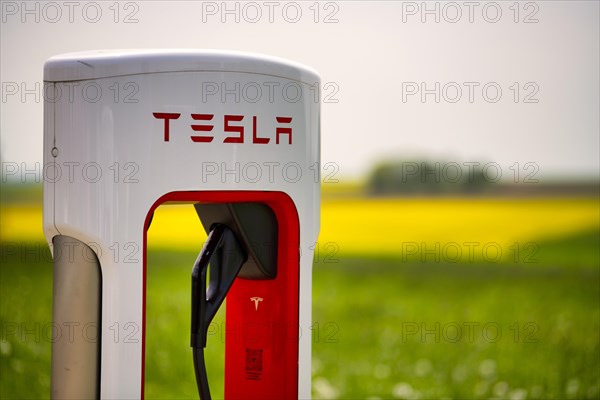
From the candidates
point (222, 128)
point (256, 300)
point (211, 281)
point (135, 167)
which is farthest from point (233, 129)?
point (256, 300)

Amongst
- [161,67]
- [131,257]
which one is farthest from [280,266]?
[161,67]

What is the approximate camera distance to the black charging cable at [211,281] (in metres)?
2.79

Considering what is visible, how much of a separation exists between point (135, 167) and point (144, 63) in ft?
1.01

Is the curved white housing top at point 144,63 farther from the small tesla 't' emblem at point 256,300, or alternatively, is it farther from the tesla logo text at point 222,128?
the small tesla 't' emblem at point 256,300

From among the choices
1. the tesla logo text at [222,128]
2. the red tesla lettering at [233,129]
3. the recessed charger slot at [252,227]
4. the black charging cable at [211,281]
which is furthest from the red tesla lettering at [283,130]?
the black charging cable at [211,281]

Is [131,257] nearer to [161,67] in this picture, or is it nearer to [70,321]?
[70,321]

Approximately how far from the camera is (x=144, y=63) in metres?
2.54

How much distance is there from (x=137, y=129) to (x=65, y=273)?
0.50 m

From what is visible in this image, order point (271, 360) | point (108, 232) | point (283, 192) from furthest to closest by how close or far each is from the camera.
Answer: point (271, 360), point (283, 192), point (108, 232)

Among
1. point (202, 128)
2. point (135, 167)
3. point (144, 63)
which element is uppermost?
point (144, 63)

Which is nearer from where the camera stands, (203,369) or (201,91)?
(201,91)

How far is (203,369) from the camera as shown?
2.82 m

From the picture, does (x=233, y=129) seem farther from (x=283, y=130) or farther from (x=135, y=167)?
(x=135, y=167)

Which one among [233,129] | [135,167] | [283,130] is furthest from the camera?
[283,130]
